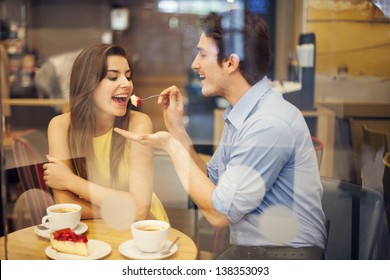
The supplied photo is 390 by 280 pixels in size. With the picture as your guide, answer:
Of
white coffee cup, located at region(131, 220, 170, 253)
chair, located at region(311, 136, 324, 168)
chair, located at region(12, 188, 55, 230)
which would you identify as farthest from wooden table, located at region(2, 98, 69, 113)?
chair, located at region(311, 136, 324, 168)

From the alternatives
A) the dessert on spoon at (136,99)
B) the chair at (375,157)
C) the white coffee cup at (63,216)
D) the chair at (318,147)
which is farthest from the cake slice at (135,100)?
the chair at (375,157)

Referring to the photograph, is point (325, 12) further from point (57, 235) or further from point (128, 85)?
point (57, 235)

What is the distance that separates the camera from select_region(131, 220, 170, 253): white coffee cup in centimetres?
148

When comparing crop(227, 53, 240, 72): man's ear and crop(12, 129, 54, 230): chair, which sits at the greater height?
crop(227, 53, 240, 72): man's ear

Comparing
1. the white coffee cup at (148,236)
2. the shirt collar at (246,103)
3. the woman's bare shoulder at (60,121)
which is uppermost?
the shirt collar at (246,103)

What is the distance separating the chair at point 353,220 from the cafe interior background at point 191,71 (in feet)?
0.06

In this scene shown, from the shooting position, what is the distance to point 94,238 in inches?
60.2

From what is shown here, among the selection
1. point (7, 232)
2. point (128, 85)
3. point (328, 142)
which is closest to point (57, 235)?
point (7, 232)

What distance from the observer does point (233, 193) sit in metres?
1.48

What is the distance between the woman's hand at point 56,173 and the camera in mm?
1530

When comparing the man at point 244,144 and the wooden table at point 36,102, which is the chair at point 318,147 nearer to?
the man at point 244,144

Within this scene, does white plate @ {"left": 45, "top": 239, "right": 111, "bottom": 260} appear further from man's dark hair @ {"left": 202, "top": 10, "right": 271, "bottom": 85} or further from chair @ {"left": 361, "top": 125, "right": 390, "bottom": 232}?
chair @ {"left": 361, "top": 125, "right": 390, "bottom": 232}

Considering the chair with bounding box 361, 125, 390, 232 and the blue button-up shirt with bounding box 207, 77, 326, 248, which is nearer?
the blue button-up shirt with bounding box 207, 77, 326, 248

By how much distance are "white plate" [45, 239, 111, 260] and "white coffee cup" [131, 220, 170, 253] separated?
93mm
